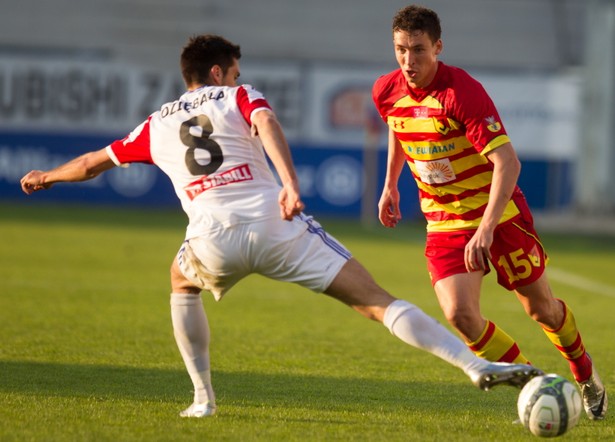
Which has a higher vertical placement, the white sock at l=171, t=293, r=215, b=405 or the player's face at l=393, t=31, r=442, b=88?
the player's face at l=393, t=31, r=442, b=88

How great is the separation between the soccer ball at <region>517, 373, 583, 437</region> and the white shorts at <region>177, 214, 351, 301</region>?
42.9 inches

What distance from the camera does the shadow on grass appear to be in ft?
21.0

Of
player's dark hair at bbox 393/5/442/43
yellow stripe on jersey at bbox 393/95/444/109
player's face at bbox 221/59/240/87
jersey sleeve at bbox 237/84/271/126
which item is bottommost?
yellow stripe on jersey at bbox 393/95/444/109

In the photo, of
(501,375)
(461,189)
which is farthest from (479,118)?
(501,375)

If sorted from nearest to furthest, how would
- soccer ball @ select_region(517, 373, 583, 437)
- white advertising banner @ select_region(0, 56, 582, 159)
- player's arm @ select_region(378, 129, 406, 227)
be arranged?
soccer ball @ select_region(517, 373, 583, 437) < player's arm @ select_region(378, 129, 406, 227) < white advertising banner @ select_region(0, 56, 582, 159)

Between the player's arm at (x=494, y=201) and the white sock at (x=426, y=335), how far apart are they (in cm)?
39

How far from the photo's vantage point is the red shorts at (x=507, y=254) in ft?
20.1

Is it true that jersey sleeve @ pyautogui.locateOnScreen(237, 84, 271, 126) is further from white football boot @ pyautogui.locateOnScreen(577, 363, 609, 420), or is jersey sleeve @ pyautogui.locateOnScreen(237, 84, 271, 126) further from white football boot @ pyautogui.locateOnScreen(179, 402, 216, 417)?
→ white football boot @ pyautogui.locateOnScreen(577, 363, 609, 420)

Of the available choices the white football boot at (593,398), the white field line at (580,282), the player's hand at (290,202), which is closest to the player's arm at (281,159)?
the player's hand at (290,202)

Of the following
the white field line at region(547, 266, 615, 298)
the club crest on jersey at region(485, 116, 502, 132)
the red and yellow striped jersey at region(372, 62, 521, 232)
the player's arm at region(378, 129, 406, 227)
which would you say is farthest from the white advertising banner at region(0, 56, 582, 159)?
the club crest on jersey at region(485, 116, 502, 132)

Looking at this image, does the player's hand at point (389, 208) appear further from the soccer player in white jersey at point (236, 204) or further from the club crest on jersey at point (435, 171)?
the soccer player in white jersey at point (236, 204)

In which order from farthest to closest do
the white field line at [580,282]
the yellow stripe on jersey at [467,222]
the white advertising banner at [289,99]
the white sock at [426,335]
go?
the white advertising banner at [289,99]
the white field line at [580,282]
the yellow stripe on jersey at [467,222]
the white sock at [426,335]

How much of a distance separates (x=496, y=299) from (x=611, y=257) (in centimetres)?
696

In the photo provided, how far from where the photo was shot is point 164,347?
847cm
